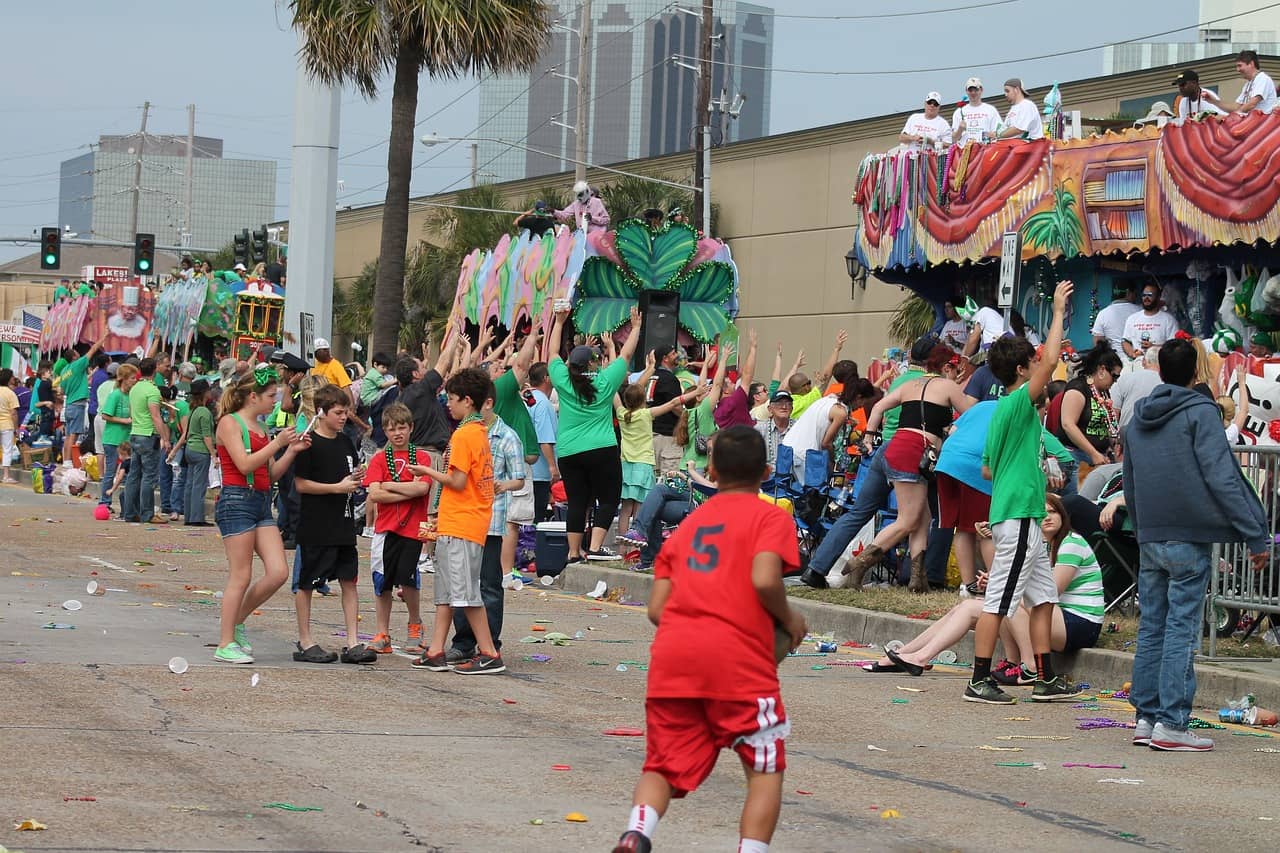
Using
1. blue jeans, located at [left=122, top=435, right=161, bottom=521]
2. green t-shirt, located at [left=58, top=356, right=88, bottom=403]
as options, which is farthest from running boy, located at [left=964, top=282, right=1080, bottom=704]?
green t-shirt, located at [left=58, top=356, right=88, bottom=403]

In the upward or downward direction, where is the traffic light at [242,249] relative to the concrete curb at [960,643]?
upward

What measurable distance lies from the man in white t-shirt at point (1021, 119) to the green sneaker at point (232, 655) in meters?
11.8

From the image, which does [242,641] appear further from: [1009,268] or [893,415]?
[1009,268]

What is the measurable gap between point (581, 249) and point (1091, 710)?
529 inches

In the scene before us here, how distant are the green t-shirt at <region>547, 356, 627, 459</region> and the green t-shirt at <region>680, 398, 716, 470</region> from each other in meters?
1.17

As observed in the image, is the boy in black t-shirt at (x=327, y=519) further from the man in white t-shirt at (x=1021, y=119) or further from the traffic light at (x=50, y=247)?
the traffic light at (x=50, y=247)

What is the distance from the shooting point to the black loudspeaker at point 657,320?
22391 millimetres

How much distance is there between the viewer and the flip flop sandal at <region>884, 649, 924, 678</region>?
10.5 metres

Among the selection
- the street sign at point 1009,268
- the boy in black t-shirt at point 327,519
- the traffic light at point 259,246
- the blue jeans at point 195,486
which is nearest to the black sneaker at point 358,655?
the boy in black t-shirt at point 327,519

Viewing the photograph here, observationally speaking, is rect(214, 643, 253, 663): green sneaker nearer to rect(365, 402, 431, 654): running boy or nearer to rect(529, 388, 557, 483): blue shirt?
rect(365, 402, 431, 654): running boy

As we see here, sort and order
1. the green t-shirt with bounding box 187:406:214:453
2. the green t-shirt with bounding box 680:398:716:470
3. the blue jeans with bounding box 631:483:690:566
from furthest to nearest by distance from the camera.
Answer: the green t-shirt with bounding box 187:406:214:453, the green t-shirt with bounding box 680:398:716:470, the blue jeans with bounding box 631:483:690:566

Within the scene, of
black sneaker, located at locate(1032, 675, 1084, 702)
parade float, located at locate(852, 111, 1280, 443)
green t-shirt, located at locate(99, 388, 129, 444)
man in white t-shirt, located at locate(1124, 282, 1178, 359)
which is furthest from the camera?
green t-shirt, located at locate(99, 388, 129, 444)

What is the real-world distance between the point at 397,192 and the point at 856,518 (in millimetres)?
12417

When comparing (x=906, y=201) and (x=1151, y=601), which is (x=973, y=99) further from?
(x=1151, y=601)
